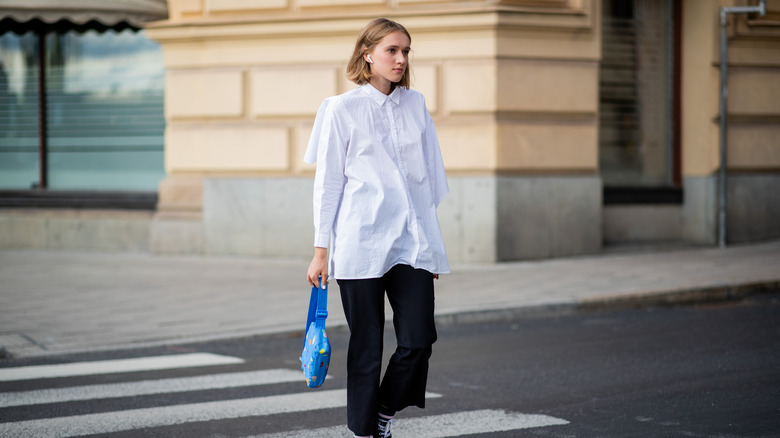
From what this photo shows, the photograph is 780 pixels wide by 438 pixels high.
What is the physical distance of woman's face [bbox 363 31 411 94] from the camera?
419 centimetres

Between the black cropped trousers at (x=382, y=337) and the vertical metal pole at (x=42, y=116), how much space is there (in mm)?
12359

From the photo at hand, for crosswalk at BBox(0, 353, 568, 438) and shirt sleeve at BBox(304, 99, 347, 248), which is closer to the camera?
shirt sleeve at BBox(304, 99, 347, 248)

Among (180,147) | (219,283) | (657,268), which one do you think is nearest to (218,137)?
(180,147)

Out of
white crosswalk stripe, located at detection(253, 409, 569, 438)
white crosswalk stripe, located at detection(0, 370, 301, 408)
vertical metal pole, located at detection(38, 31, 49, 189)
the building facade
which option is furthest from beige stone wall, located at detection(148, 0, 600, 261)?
white crosswalk stripe, located at detection(253, 409, 569, 438)

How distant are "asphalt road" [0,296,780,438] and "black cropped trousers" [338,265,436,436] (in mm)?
840

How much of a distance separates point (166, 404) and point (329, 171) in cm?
231

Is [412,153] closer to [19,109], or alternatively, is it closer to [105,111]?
[105,111]

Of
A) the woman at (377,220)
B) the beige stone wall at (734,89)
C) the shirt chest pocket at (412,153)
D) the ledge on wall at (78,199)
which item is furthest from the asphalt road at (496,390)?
the ledge on wall at (78,199)

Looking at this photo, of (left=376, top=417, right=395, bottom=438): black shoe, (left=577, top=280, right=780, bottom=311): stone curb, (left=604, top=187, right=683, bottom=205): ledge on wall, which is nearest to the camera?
(left=376, top=417, right=395, bottom=438): black shoe

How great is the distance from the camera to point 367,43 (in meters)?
4.22

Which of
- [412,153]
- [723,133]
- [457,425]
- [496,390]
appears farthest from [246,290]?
[723,133]

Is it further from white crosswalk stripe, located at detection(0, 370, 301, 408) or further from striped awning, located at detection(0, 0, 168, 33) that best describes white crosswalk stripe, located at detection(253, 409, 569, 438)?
striped awning, located at detection(0, 0, 168, 33)

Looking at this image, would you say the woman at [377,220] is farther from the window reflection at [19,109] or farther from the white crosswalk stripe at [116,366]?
the window reflection at [19,109]

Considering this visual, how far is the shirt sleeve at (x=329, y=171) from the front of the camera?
416cm
